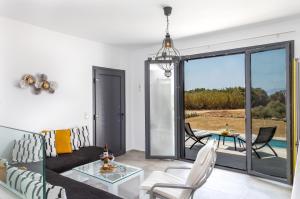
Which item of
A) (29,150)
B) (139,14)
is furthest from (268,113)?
(29,150)

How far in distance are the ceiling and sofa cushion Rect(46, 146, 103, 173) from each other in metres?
2.13

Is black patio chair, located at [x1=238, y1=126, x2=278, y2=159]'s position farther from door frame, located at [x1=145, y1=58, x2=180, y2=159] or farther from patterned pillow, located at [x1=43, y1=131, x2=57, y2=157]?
patterned pillow, located at [x1=43, y1=131, x2=57, y2=157]

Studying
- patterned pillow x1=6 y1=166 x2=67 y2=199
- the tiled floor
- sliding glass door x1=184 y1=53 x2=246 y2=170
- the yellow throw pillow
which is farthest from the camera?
sliding glass door x1=184 y1=53 x2=246 y2=170

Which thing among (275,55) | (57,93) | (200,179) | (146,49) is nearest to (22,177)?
(200,179)

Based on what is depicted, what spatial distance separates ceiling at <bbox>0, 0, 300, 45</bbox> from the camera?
2.68 meters

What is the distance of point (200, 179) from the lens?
2117 mm

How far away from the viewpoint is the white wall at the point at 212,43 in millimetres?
3336

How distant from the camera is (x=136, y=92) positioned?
527 centimetres

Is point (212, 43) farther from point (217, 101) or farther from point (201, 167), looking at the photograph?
point (217, 101)

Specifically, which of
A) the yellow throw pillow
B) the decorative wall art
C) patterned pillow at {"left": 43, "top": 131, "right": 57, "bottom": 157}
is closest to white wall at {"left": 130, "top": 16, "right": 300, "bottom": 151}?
the yellow throw pillow

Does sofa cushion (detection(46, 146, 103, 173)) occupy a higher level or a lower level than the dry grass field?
lower

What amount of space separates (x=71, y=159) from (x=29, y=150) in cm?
188

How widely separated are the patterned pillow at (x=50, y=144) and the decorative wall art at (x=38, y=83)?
71 cm

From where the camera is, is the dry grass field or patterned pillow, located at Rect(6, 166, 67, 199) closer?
patterned pillow, located at Rect(6, 166, 67, 199)
